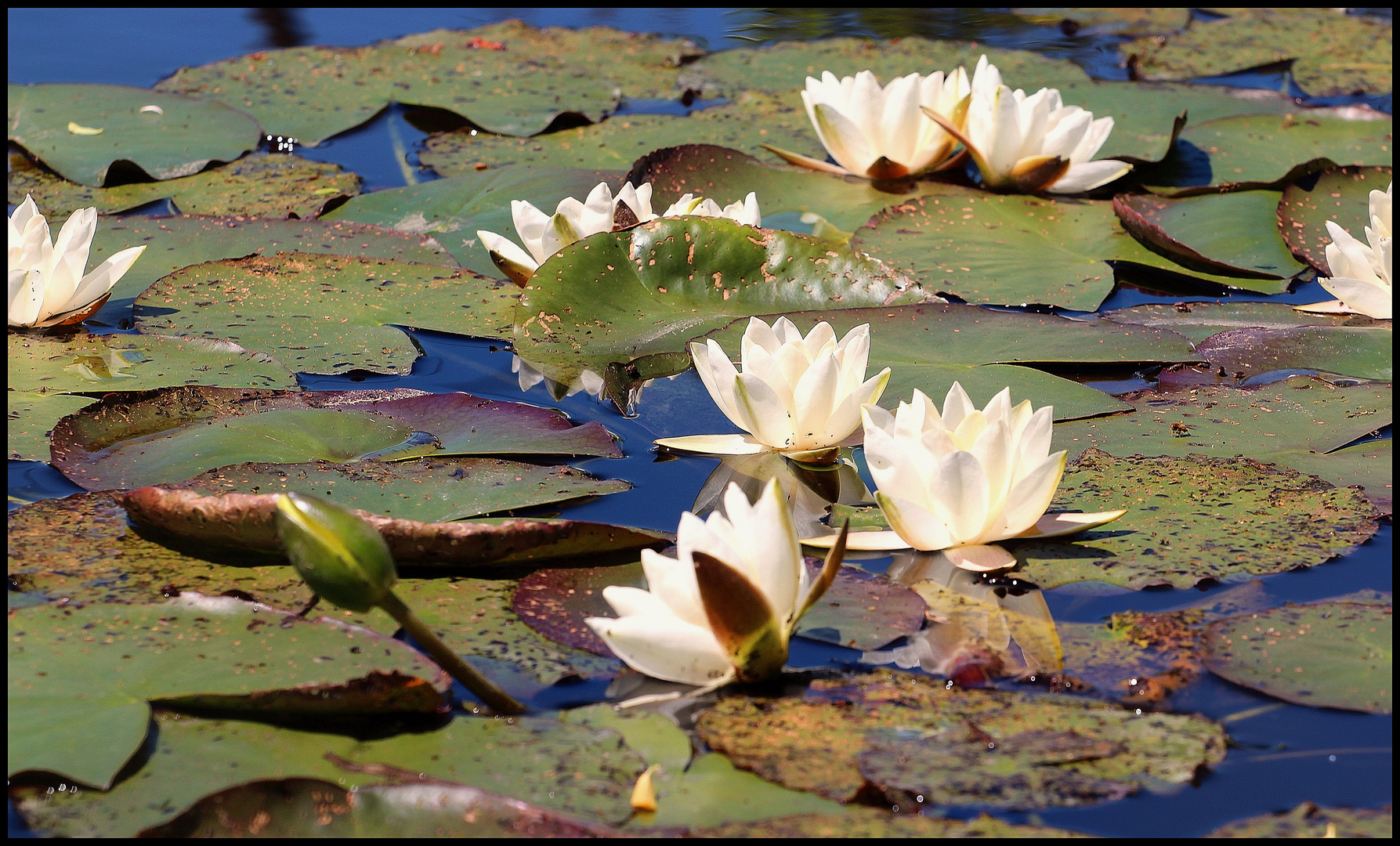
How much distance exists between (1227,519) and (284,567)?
1.63m

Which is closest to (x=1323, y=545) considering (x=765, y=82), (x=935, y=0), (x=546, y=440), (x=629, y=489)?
(x=629, y=489)

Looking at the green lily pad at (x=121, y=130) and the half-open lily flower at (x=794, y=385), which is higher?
the green lily pad at (x=121, y=130)

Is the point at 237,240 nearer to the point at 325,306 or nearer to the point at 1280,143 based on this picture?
the point at 325,306

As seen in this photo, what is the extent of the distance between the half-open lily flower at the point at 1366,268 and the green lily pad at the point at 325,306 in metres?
2.10

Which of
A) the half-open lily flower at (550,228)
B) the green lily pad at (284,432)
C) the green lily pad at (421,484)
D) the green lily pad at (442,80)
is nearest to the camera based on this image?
the green lily pad at (421,484)

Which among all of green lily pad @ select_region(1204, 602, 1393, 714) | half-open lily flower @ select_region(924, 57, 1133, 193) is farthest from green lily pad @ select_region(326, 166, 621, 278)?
green lily pad @ select_region(1204, 602, 1393, 714)

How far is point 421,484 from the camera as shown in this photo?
2047 mm

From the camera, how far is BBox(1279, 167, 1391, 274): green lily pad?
3234 millimetres

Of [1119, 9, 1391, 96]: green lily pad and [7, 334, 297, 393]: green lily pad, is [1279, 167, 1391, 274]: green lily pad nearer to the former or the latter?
[1119, 9, 1391, 96]: green lily pad

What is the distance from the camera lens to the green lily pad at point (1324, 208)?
3234mm

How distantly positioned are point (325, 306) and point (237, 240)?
21.4 inches

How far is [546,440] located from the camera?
2.27m

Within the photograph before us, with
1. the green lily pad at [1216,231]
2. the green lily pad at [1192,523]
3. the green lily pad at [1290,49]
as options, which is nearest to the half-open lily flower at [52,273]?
the green lily pad at [1192,523]

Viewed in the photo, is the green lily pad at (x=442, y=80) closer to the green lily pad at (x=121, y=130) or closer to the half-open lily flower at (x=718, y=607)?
the green lily pad at (x=121, y=130)
